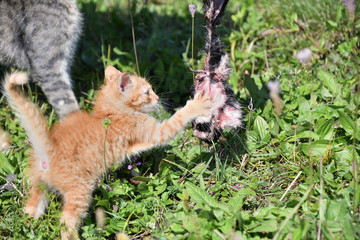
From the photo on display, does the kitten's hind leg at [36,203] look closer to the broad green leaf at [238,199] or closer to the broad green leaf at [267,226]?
the broad green leaf at [238,199]

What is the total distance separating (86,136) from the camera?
2.38 metres

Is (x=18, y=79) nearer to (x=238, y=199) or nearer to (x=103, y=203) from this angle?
(x=103, y=203)

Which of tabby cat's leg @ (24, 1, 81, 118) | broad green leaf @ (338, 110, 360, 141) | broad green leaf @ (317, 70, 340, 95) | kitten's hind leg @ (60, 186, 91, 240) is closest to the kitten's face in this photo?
kitten's hind leg @ (60, 186, 91, 240)

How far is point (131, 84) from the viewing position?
2535 millimetres

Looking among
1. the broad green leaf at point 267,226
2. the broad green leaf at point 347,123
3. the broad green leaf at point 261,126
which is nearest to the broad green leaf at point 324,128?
the broad green leaf at point 347,123

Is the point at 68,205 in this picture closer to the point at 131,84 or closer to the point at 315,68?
the point at 131,84

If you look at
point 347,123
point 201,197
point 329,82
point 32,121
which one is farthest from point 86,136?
point 329,82

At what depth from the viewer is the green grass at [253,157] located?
206 cm

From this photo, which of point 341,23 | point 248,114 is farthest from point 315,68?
point 248,114

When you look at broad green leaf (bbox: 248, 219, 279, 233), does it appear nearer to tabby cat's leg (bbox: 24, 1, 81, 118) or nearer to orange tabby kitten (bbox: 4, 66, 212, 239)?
orange tabby kitten (bbox: 4, 66, 212, 239)

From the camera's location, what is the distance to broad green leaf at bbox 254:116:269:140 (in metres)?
2.79

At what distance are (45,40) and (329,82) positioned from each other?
237 centimetres

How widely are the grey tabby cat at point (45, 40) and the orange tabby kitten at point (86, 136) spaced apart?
801 mm

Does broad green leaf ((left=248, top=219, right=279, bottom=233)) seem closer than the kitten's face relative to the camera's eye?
Yes
